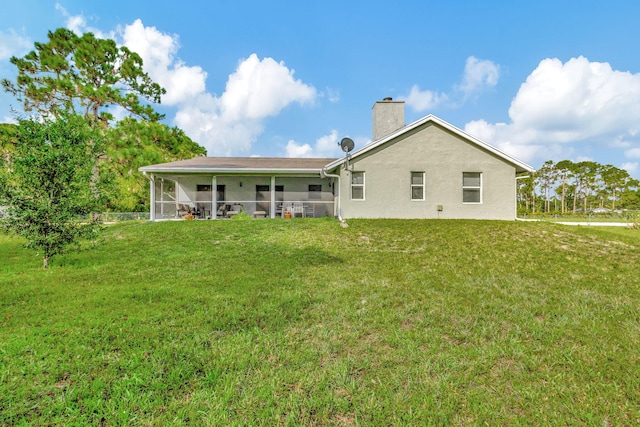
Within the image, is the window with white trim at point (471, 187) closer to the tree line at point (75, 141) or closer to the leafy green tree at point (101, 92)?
the tree line at point (75, 141)

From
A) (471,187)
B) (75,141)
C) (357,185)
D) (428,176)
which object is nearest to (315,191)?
(357,185)

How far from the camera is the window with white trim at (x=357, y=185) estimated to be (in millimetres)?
13297

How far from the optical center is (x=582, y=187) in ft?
173

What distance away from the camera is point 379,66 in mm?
15859

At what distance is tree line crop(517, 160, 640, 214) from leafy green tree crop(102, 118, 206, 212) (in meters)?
50.8

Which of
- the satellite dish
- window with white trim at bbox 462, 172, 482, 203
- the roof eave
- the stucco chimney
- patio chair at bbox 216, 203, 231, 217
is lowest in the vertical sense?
patio chair at bbox 216, 203, 231, 217

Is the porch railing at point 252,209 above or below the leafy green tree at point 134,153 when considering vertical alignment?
below

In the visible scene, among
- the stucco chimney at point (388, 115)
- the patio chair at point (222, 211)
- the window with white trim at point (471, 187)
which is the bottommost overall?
the patio chair at point (222, 211)

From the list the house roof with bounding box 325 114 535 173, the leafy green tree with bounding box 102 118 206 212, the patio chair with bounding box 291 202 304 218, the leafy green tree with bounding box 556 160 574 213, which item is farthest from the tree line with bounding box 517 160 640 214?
the leafy green tree with bounding box 102 118 206 212

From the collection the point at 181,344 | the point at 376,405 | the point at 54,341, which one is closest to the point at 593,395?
the point at 376,405

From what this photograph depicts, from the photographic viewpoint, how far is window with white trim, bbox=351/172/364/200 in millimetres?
13297

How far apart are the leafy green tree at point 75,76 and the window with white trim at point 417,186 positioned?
21063 mm

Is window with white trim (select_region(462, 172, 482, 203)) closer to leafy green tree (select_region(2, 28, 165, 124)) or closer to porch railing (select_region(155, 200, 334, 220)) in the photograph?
porch railing (select_region(155, 200, 334, 220))

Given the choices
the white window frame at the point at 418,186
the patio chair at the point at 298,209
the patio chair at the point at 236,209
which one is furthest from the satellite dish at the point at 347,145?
the patio chair at the point at 236,209
